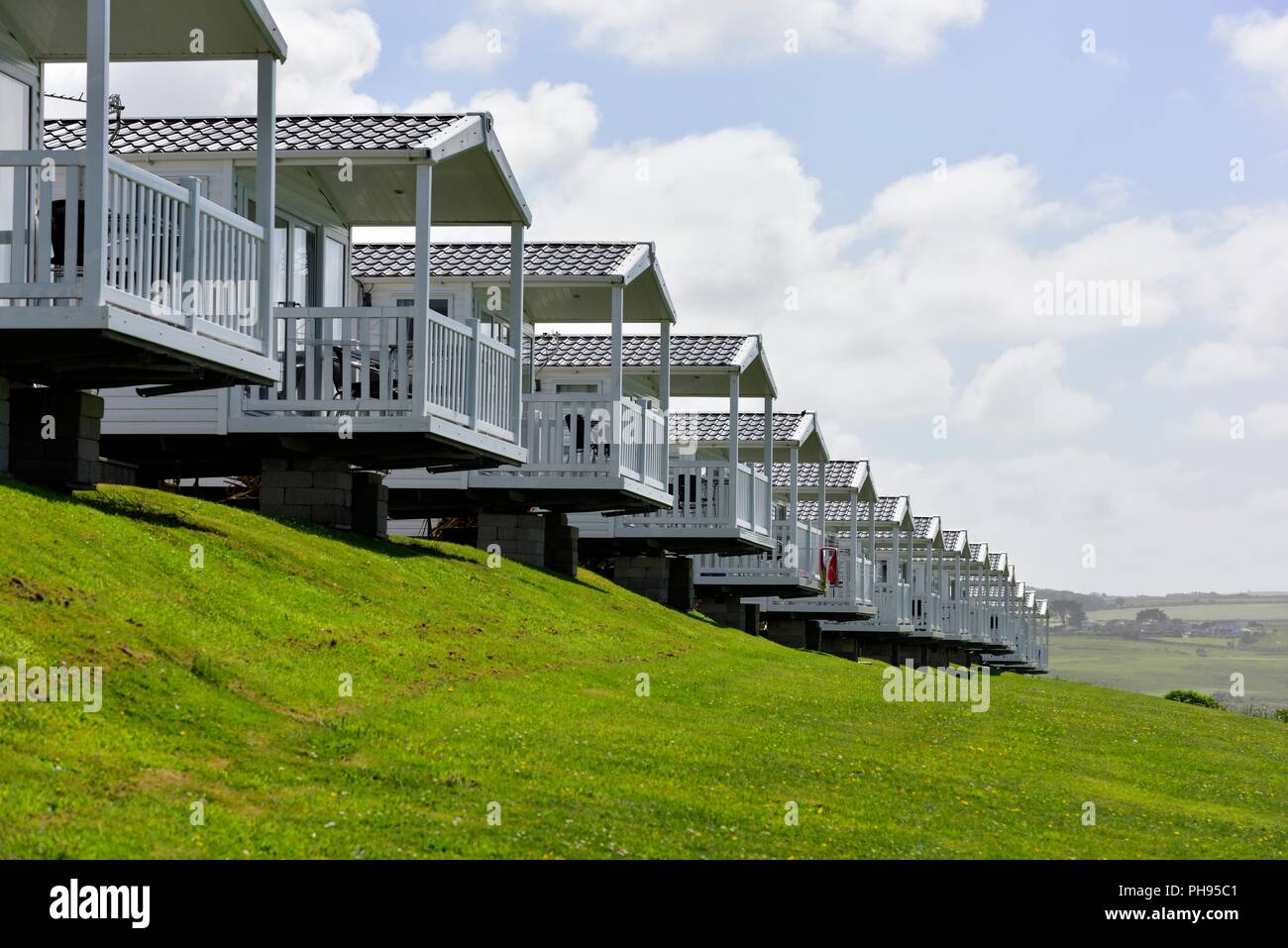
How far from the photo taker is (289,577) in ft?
54.3

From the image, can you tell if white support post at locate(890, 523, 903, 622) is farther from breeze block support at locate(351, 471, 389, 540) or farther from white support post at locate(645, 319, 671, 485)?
breeze block support at locate(351, 471, 389, 540)

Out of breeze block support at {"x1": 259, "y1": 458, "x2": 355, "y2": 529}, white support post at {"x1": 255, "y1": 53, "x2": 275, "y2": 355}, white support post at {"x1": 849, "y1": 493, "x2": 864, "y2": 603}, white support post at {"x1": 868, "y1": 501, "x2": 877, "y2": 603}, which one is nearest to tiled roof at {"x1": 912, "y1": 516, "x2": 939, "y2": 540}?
white support post at {"x1": 868, "y1": 501, "x2": 877, "y2": 603}

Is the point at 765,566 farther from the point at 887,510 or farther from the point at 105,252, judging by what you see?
the point at 105,252

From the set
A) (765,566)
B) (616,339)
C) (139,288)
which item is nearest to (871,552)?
(765,566)

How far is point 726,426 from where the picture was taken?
40219 mm

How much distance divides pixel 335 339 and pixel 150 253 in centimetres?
643

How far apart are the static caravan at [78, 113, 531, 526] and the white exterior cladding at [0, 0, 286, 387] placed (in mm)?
2479

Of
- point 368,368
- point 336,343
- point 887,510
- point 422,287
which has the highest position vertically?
point 422,287

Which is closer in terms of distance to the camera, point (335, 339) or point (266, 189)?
point (266, 189)

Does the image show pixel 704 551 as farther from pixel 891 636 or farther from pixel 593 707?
pixel 891 636

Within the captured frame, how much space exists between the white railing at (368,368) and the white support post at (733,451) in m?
11.5

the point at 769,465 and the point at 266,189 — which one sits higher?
the point at 266,189

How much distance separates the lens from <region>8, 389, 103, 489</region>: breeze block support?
16.2 meters

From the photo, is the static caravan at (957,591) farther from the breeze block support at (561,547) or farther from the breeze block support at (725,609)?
the breeze block support at (561,547)
